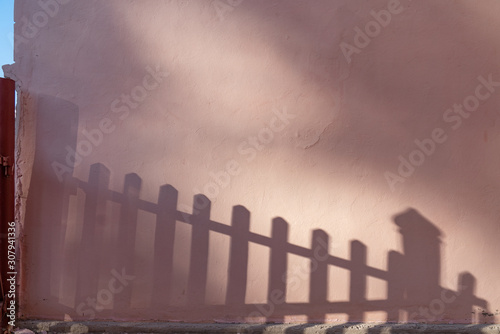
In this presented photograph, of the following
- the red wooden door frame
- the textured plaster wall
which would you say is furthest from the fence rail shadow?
the red wooden door frame

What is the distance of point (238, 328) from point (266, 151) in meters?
1.30

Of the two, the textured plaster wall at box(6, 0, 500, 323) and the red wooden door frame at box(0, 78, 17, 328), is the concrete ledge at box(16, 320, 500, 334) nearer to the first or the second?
the textured plaster wall at box(6, 0, 500, 323)

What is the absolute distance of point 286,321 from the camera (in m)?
2.67

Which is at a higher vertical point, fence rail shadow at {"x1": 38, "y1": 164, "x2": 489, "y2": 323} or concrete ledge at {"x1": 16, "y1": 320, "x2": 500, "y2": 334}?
fence rail shadow at {"x1": 38, "y1": 164, "x2": 489, "y2": 323}

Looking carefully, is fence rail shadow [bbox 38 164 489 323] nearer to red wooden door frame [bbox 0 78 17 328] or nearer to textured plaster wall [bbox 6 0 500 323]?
textured plaster wall [bbox 6 0 500 323]

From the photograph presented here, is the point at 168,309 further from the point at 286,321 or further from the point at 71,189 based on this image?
the point at 71,189

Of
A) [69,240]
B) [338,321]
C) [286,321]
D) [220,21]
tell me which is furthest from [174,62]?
[338,321]

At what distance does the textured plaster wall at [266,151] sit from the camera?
8.70 feet

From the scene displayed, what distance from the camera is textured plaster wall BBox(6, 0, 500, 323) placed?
8.70ft

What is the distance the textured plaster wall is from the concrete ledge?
68mm

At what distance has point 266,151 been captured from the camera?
2.73m

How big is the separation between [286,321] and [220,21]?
231 cm

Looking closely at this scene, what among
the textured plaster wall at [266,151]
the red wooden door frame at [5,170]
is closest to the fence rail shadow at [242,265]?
the textured plaster wall at [266,151]

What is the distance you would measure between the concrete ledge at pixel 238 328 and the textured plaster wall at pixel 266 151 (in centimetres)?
7
